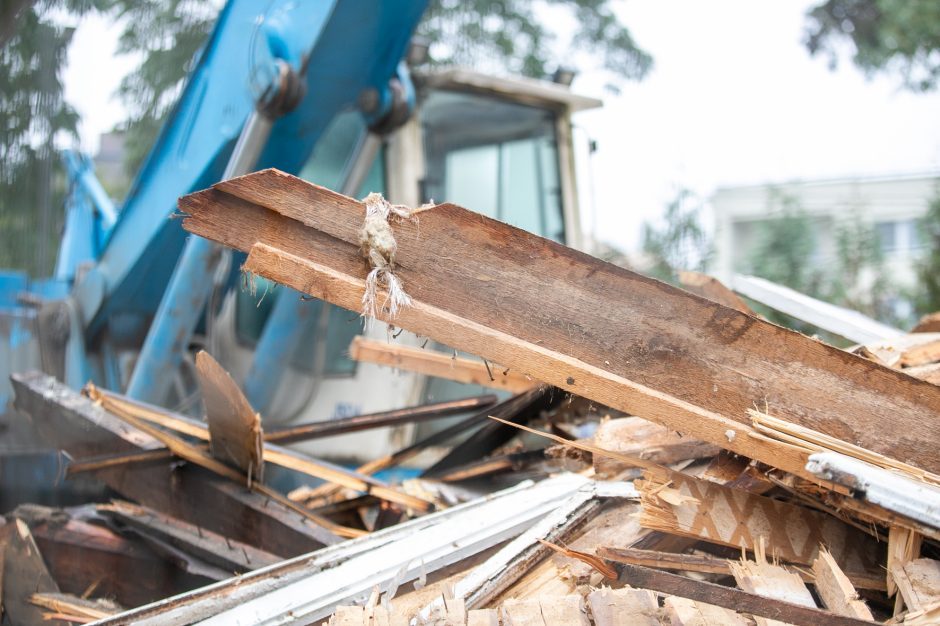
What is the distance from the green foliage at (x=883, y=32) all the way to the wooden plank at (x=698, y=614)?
12.4m

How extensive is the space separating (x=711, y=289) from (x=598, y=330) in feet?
5.48

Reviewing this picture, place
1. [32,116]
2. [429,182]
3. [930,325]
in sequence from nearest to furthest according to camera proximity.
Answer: [930,325]
[429,182]
[32,116]

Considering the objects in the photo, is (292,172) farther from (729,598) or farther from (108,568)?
(729,598)

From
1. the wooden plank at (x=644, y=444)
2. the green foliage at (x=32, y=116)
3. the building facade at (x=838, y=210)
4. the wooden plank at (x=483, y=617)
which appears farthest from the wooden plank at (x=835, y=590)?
the building facade at (x=838, y=210)

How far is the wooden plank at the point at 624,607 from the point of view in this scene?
71.9 inches

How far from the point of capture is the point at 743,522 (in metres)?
2.15

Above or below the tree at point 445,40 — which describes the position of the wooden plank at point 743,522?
below

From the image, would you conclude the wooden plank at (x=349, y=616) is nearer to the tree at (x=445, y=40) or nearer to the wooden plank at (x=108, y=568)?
the wooden plank at (x=108, y=568)

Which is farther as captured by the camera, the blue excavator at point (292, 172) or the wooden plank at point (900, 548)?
the blue excavator at point (292, 172)

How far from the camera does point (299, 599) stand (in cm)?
224

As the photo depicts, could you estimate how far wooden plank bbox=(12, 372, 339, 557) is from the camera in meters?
2.88

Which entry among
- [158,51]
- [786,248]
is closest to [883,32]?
[786,248]

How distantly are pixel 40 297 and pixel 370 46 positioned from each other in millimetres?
3111

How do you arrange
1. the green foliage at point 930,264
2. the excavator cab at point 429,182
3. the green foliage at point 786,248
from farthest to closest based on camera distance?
the green foliage at point 786,248 → the green foliage at point 930,264 → the excavator cab at point 429,182
